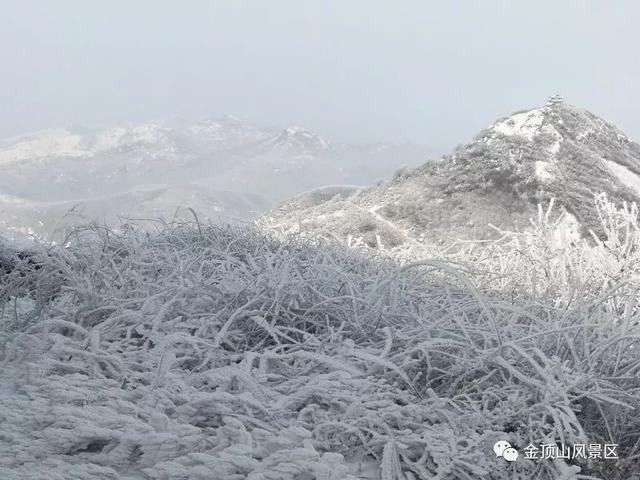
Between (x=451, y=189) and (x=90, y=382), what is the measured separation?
269cm

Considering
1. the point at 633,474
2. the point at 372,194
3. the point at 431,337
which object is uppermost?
the point at 431,337

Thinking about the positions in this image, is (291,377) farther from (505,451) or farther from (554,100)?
(554,100)

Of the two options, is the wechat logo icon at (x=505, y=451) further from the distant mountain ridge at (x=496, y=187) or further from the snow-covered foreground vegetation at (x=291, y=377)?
the distant mountain ridge at (x=496, y=187)

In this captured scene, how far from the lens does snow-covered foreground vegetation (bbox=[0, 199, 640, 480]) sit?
94 cm

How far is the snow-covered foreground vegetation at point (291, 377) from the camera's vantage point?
0.94m

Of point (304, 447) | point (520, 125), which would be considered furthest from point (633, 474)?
point (520, 125)

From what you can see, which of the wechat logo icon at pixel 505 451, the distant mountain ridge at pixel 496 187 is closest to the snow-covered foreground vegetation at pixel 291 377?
the wechat logo icon at pixel 505 451

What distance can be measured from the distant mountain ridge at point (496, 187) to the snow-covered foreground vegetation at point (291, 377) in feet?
5.26

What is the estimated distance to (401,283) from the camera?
1.66m

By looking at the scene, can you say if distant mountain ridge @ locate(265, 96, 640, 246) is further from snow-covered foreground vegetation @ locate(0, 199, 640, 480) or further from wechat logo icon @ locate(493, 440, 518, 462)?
wechat logo icon @ locate(493, 440, 518, 462)

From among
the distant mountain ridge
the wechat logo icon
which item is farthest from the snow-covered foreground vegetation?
the distant mountain ridge

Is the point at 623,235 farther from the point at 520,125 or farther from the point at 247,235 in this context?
the point at 247,235

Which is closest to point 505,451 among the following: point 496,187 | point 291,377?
point 291,377

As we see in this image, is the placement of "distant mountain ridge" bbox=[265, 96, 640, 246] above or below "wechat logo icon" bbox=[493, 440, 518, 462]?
below
